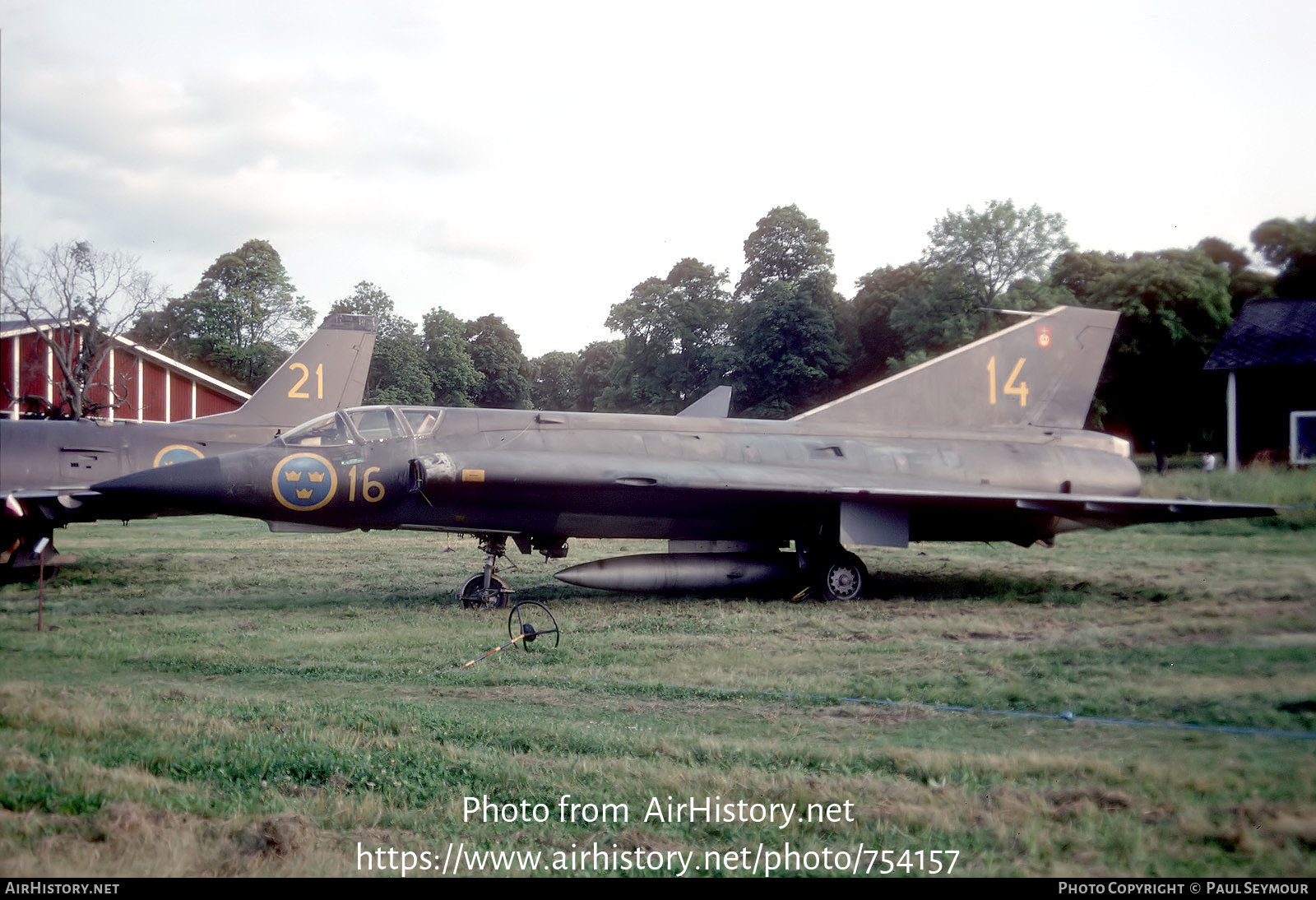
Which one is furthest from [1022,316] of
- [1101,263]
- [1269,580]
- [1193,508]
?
[1269,580]

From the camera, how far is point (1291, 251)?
3.98m

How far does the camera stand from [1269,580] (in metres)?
4.29

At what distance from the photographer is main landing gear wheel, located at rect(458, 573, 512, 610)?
11250 mm

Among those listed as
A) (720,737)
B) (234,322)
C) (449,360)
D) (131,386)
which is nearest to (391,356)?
(449,360)

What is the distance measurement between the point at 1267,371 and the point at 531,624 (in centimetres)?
689

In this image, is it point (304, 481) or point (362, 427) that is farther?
point (362, 427)

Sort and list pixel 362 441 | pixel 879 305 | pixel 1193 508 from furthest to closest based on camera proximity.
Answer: pixel 879 305, pixel 362 441, pixel 1193 508

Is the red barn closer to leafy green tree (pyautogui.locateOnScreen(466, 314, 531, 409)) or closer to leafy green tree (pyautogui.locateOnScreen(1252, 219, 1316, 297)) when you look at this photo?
leafy green tree (pyautogui.locateOnScreen(466, 314, 531, 409))

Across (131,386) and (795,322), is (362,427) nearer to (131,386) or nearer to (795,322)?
(795,322)

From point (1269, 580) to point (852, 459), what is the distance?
28.2 ft

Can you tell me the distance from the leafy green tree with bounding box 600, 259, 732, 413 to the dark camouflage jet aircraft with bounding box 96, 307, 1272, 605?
23.0 feet

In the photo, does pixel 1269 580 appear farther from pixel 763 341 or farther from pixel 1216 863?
pixel 763 341

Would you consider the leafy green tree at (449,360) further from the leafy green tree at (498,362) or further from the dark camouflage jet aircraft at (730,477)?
the dark camouflage jet aircraft at (730,477)

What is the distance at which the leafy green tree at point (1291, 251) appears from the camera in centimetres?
393
